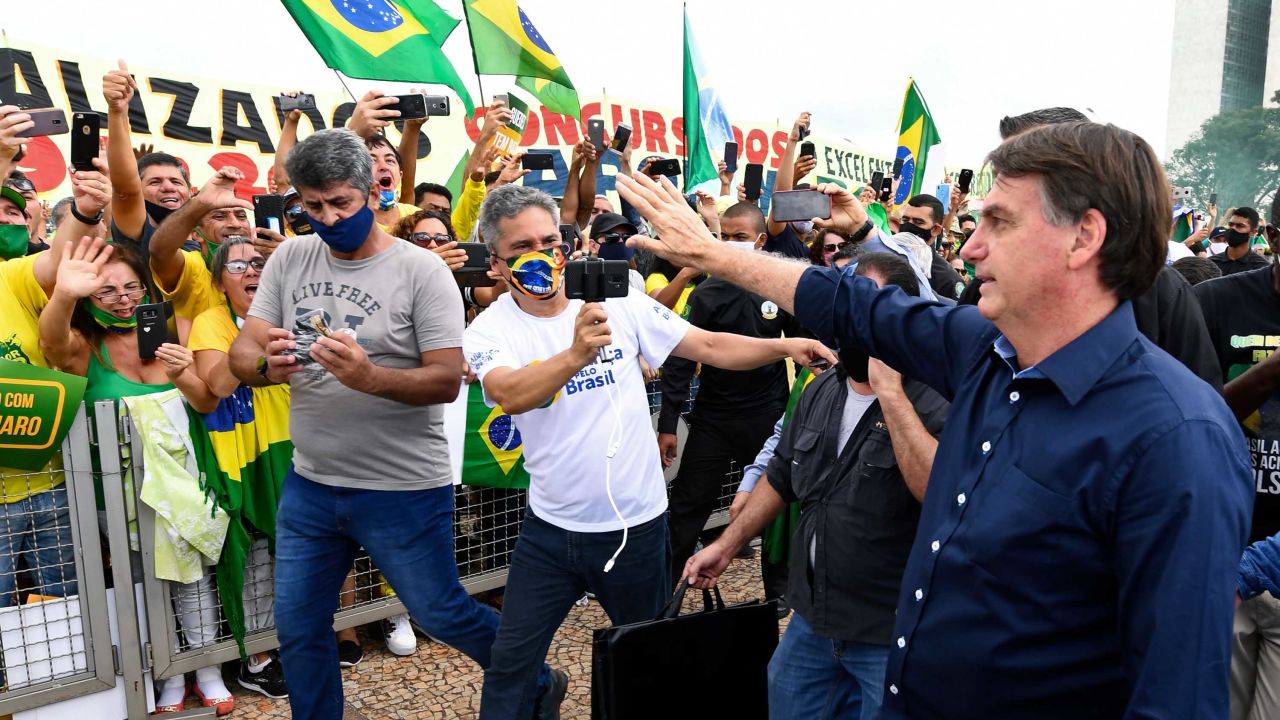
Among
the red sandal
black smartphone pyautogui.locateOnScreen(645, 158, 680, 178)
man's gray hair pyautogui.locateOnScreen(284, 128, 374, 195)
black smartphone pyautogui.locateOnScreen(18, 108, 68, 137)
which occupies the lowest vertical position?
the red sandal

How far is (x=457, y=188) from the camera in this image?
40.2 ft

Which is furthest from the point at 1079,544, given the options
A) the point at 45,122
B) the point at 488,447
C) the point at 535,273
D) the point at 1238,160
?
the point at 1238,160

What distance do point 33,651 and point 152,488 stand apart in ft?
2.56

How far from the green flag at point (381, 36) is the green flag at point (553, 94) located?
80 centimetres

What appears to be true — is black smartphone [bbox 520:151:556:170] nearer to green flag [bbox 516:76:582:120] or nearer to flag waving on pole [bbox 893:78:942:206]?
green flag [bbox 516:76:582:120]

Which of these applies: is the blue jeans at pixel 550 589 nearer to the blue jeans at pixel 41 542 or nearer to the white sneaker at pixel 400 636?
the white sneaker at pixel 400 636

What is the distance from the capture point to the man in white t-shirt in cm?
301

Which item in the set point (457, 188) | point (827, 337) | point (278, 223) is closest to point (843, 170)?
point (457, 188)

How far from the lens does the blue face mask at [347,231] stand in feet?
10.3

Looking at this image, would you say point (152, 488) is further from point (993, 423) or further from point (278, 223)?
point (993, 423)

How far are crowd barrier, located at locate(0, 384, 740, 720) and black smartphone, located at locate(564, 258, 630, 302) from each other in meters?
2.31

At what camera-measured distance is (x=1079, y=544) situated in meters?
1.40

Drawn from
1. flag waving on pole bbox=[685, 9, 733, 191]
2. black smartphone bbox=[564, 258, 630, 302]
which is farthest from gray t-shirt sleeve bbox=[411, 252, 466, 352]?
flag waving on pole bbox=[685, 9, 733, 191]

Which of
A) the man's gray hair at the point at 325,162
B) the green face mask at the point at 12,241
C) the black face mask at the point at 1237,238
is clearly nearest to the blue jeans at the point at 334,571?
the man's gray hair at the point at 325,162
